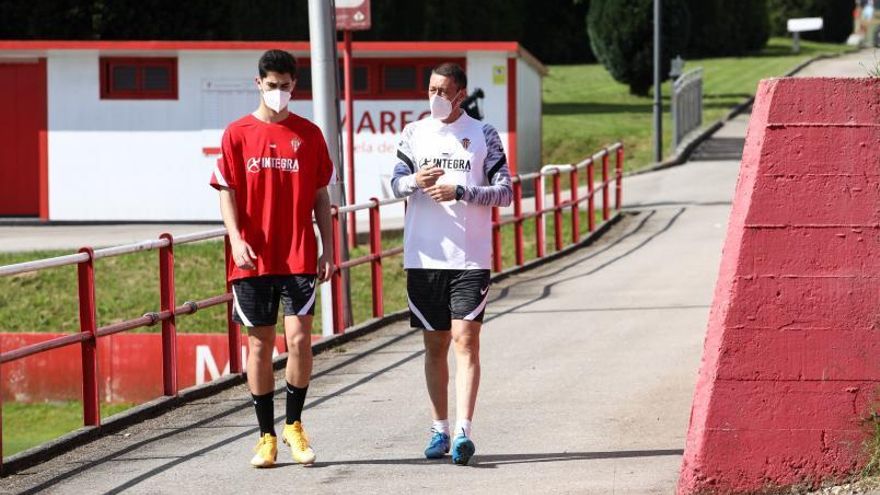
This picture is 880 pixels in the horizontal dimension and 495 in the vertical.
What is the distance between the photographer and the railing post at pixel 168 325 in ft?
35.2

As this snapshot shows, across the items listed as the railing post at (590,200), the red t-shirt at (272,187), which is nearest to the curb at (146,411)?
the red t-shirt at (272,187)

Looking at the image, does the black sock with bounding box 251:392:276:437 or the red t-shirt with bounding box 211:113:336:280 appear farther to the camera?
the black sock with bounding box 251:392:276:437

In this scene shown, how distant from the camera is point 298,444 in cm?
829

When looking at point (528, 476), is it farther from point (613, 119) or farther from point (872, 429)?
point (613, 119)

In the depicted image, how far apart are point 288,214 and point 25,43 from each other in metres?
22.1

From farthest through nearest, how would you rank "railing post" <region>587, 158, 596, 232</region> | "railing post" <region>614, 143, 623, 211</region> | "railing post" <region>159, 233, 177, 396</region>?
"railing post" <region>614, 143, 623, 211</region>, "railing post" <region>587, 158, 596, 232</region>, "railing post" <region>159, 233, 177, 396</region>

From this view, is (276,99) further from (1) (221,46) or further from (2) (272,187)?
(1) (221,46)

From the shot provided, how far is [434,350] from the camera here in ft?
27.6

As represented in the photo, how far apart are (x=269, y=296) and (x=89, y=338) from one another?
182 centimetres

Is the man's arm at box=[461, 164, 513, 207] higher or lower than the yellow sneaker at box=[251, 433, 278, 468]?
higher

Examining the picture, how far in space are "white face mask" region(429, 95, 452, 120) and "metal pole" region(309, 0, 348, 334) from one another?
567cm

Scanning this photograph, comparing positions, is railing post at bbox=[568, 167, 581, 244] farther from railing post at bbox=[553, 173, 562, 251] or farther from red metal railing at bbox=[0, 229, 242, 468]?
red metal railing at bbox=[0, 229, 242, 468]

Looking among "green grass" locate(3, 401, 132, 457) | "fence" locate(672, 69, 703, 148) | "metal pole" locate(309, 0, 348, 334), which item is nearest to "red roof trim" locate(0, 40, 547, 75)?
"fence" locate(672, 69, 703, 148)

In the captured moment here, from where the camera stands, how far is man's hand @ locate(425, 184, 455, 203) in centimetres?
812
